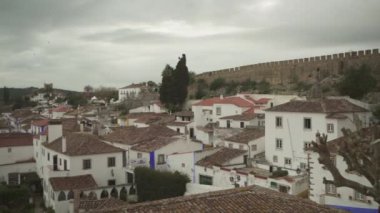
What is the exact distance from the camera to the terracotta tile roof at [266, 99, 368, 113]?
28711 mm

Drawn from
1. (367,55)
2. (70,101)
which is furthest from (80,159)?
(70,101)

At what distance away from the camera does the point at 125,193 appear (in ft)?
95.4

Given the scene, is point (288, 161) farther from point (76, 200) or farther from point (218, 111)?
point (218, 111)

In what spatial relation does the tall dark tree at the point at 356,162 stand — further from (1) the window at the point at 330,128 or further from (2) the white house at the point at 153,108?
(2) the white house at the point at 153,108

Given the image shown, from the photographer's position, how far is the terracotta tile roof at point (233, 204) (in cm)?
1038

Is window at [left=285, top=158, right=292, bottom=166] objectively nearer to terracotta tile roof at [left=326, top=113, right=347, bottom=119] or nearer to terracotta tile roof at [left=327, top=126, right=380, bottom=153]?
terracotta tile roof at [left=326, top=113, right=347, bottom=119]

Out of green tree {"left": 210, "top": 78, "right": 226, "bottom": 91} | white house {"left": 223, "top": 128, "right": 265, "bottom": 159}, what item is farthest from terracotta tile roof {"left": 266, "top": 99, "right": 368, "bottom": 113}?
green tree {"left": 210, "top": 78, "right": 226, "bottom": 91}

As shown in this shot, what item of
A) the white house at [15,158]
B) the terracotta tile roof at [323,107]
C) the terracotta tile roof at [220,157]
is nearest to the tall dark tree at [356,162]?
the terracotta tile roof at [220,157]

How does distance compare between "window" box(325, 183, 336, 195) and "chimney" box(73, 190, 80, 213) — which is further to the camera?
"window" box(325, 183, 336, 195)

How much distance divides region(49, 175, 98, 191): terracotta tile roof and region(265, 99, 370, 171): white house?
13.1 meters

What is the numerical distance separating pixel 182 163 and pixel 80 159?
718 centimetres

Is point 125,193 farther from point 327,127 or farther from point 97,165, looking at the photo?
point 327,127

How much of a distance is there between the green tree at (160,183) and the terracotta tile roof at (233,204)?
1589 cm

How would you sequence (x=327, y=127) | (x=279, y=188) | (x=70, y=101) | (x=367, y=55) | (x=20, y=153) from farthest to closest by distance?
(x=70, y=101)
(x=367, y=55)
(x=20, y=153)
(x=327, y=127)
(x=279, y=188)
